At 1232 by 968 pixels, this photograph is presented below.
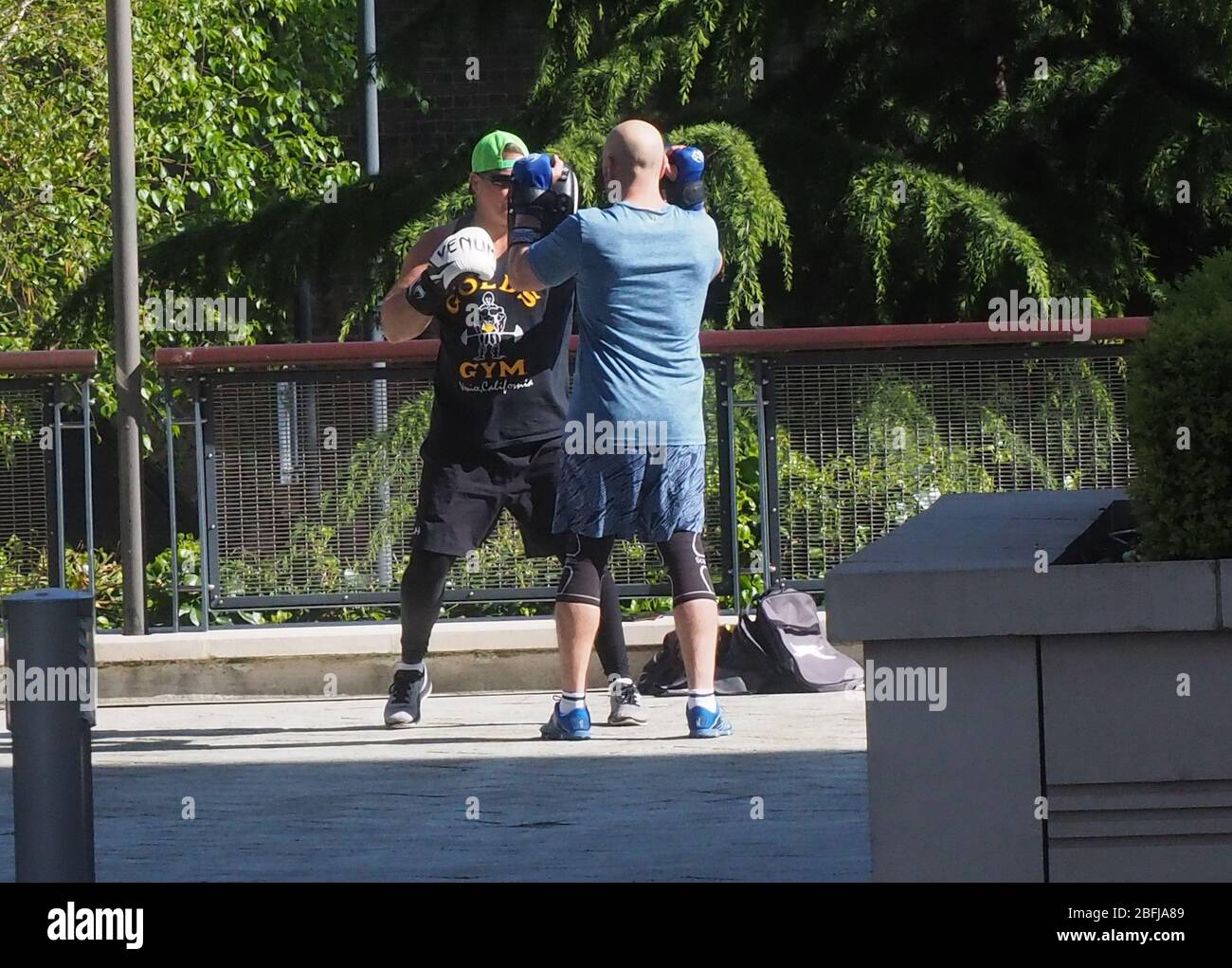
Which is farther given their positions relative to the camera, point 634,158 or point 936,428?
point 936,428

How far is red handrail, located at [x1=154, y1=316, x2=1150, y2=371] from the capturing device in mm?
8992

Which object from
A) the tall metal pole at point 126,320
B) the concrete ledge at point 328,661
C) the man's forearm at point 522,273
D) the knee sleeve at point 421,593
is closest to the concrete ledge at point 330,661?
the concrete ledge at point 328,661

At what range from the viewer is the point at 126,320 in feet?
30.6

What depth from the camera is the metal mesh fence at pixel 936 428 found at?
905cm

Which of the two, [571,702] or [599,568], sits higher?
[599,568]

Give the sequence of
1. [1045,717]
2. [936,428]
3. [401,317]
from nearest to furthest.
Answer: [1045,717] → [401,317] → [936,428]

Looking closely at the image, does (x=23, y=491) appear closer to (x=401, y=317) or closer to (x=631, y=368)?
(x=401, y=317)

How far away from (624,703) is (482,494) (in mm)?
918

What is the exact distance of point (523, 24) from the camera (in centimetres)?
1323

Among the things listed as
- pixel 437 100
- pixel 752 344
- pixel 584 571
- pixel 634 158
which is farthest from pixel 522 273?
pixel 437 100

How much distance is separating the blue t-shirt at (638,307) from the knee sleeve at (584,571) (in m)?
0.43

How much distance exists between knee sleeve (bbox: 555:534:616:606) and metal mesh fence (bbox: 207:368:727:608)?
2423mm

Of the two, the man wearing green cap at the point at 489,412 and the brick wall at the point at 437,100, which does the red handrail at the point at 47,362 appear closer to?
the man wearing green cap at the point at 489,412

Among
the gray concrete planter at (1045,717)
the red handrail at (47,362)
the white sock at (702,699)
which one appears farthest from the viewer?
the red handrail at (47,362)
